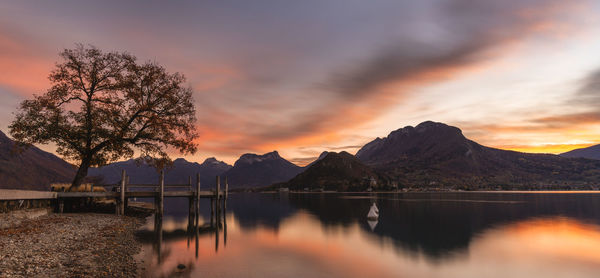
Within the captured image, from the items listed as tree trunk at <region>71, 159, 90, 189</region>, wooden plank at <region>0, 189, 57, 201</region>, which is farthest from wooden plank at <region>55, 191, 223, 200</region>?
tree trunk at <region>71, 159, 90, 189</region>

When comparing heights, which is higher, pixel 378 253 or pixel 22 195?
pixel 22 195

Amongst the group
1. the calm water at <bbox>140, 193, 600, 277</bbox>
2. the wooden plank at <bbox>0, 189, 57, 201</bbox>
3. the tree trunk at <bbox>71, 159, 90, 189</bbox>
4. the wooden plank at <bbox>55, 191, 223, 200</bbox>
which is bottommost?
the calm water at <bbox>140, 193, 600, 277</bbox>

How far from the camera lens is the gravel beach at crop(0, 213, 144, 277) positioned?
12.6m

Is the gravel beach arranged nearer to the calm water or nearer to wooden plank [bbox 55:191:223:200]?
the calm water

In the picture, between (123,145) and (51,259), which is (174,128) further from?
(51,259)

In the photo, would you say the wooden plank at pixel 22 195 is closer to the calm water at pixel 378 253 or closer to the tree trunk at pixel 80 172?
the tree trunk at pixel 80 172

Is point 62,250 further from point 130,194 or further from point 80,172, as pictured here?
point 130,194

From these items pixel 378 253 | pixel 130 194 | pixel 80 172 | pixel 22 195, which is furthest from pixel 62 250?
pixel 130 194

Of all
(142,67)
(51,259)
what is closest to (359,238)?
(51,259)

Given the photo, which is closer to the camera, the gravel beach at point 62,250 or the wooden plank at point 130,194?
the gravel beach at point 62,250

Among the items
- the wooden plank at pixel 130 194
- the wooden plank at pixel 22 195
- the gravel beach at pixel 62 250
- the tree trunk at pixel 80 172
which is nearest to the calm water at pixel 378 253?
the gravel beach at pixel 62 250

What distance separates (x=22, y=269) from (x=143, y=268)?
5681mm

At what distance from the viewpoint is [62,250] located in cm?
1616

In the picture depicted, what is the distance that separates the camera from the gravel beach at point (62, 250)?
41.2ft
